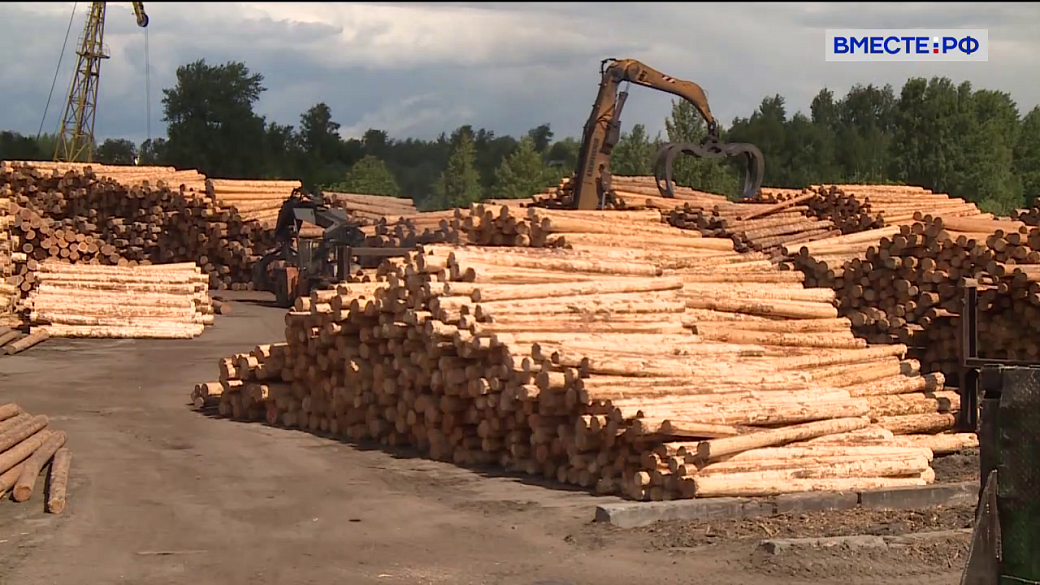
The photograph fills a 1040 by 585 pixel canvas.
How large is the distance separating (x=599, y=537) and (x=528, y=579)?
1.19m

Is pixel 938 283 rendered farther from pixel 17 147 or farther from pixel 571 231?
pixel 17 147

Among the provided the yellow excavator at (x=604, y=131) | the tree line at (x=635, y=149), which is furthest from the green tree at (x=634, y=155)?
the yellow excavator at (x=604, y=131)

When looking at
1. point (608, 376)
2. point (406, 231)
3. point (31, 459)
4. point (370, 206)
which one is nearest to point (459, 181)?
point (370, 206)

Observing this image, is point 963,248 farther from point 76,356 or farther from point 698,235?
point 76,356

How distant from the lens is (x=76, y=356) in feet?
69.8

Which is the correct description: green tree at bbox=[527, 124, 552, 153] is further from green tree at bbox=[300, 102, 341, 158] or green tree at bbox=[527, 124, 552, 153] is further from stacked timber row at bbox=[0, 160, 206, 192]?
stacked timber row at bbox=[0, 160, 206, 192]

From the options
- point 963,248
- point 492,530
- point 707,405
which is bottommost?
point 492,530

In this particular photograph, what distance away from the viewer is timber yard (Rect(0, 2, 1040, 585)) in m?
8.78

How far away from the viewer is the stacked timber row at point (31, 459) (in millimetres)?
10523

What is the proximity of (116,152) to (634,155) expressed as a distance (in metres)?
30.7

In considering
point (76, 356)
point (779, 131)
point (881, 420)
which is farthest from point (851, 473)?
point (779, 131)

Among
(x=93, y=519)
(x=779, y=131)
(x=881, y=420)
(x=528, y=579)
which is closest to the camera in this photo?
(x=528, y=579)

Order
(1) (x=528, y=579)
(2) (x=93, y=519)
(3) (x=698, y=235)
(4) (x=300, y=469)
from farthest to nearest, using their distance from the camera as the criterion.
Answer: (3) (x=698, y=235), (4) (x=300, y=469), (2) (x=93, y=519), (1) (x=528, y=579)

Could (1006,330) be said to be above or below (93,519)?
above
